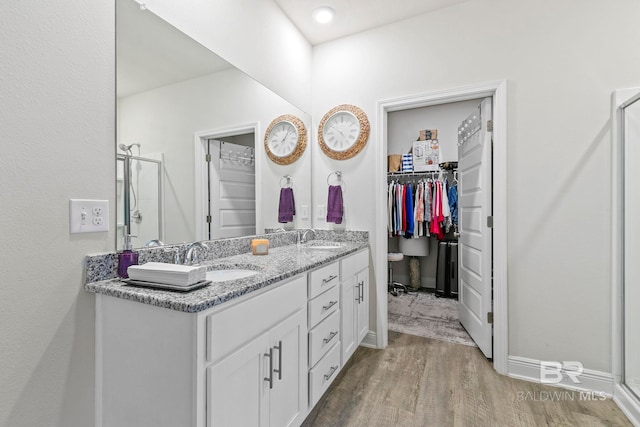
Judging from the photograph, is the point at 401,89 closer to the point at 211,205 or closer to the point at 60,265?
the point at 211,205

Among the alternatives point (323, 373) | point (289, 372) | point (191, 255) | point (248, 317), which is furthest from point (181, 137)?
point (323, 373)

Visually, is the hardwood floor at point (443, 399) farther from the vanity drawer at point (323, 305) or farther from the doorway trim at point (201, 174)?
the doorway trim at point (201, 174)

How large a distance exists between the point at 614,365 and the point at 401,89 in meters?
2.32

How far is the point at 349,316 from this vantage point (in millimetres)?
2057

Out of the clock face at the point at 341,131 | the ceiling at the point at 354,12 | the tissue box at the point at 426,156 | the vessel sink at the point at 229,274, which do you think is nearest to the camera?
the vessel sink at the point at 229,274

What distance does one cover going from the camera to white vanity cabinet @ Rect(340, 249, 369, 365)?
6.43 feet

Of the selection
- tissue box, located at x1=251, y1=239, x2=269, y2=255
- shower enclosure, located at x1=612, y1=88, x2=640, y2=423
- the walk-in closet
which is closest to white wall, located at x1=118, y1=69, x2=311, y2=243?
tissue box, located at x1=251, y1=239, x2=269, y2=255

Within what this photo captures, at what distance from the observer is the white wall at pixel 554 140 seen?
6.10ft

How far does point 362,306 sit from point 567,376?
4.50 feet

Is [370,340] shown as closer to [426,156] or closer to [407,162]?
[407,162]

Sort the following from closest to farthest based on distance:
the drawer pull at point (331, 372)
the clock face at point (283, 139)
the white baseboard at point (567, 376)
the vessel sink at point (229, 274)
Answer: the vessel sink at point (229, 274), the drawer pull at point (331, 372), the white baseboard at point (567, 376), the clock face at point (283, 139)

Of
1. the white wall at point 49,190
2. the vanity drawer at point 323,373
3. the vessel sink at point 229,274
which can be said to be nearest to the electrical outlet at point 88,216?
the white wall at point 49,190

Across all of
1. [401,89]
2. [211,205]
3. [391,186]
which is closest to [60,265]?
[211,205]

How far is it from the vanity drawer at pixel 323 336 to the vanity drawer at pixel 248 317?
0.26 m
